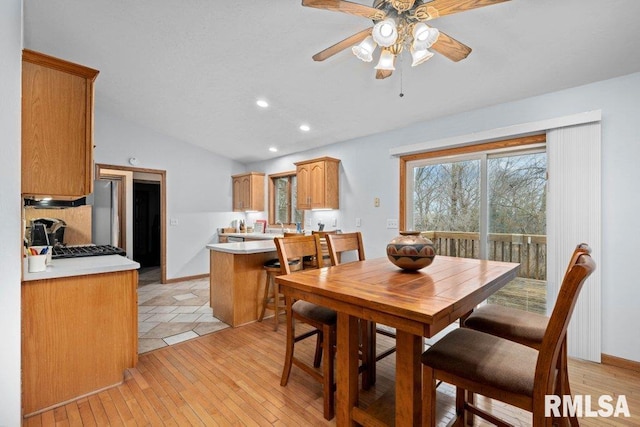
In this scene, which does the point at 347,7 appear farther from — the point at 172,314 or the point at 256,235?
the point at 256,235

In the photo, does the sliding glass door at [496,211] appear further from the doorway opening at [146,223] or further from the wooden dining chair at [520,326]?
the doorway opening at [146,223]

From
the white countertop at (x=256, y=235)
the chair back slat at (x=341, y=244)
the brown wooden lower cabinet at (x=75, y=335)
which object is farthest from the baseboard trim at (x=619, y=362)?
the white countertop at (x=256, y=235)

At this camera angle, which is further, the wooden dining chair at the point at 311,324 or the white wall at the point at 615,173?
the white wall at the point at 615,173

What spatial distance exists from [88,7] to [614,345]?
17.0 ft

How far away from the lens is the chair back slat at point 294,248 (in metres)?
1.98

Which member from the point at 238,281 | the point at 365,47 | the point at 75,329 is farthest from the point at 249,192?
the point at 365,47

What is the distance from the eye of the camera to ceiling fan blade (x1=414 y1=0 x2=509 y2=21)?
1.37 m

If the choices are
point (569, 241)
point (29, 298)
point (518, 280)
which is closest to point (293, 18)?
point (29, 298)

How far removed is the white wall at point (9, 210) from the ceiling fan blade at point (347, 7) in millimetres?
1346

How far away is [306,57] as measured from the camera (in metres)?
2.61

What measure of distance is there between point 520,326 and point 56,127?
3.00 meters

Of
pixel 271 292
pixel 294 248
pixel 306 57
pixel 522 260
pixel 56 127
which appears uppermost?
pixel 306 57

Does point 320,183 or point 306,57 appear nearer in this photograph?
point 306,57

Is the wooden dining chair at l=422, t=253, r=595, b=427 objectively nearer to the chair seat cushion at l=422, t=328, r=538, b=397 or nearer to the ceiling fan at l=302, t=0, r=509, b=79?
the chair seat cushion at l=422, t=328, r=538, b=397
